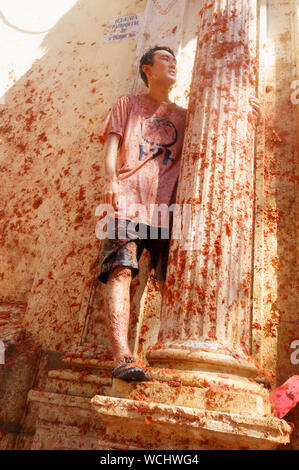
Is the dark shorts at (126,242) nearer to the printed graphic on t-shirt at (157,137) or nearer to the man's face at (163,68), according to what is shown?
the printed graphic on t-shirt at (157,137)

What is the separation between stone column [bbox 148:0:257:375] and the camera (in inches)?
66.6

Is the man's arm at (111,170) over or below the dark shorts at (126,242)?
over

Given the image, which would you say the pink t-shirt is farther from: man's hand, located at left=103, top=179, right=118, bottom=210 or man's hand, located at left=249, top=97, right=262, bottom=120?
man's hand, located at left=249, top=97, right=262, bottom=120

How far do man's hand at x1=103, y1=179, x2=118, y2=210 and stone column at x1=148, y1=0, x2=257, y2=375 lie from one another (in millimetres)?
363

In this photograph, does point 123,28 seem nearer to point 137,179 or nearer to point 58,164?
point 58,164

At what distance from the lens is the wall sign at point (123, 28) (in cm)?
392

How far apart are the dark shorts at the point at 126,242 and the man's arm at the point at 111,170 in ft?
0.45

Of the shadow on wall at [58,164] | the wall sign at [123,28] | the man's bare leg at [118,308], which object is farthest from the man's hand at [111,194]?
the wall sign at [123,28]

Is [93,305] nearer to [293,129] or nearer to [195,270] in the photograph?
[195,270]

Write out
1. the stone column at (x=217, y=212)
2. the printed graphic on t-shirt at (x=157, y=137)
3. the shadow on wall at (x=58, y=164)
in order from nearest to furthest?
the stone column at (x=217, y=212) < the printed graphic on t-shirt at (x=157, y=137) < the shadow on wall at (x=58, y=164)

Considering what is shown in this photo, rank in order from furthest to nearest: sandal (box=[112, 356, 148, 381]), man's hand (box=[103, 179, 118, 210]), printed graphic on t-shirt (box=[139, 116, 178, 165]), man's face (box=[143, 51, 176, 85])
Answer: man's face (box=[143, 51, 176, 85]) → printed graphic on t-shirt (box=[139, 116, 178, 165]) → man's hand (box=[103, 179, 118, 210]) → sandal (box=[112, 356, 148, 381])

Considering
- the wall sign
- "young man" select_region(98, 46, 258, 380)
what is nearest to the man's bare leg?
"young man" select_region(98, 46, 258, 380)

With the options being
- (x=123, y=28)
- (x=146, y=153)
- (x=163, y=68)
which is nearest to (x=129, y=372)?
(x=146, y=153)

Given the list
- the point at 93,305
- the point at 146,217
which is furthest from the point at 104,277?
the point at 93,305
